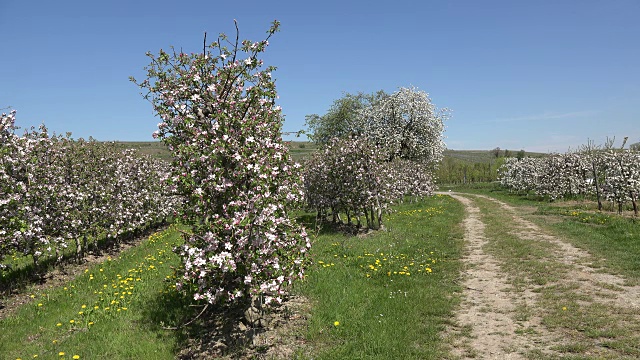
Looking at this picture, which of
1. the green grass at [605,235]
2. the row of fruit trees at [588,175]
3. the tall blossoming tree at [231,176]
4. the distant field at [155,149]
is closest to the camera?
the tall blossoming tree at [231,176]

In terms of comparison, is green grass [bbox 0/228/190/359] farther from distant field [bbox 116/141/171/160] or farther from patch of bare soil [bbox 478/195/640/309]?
patch of bare soil [bbox 478/195/640/309]

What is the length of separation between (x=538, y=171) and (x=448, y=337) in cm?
3743

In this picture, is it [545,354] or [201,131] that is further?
[201,131]

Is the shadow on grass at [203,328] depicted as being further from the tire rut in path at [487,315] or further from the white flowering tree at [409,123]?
the white flowering tree at [409,123]

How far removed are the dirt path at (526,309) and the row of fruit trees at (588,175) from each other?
42.1ft

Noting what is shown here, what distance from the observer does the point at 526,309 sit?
8375mm

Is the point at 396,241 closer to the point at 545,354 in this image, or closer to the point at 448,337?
the point at 448,337

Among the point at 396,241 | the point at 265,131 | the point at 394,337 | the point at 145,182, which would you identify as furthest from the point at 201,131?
the point at 145,182

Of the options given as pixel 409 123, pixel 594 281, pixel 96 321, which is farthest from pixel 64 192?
pixel 409 123

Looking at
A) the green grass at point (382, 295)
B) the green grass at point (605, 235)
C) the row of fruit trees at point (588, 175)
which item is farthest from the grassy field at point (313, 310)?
the row of fruit trees at point (588, 175)

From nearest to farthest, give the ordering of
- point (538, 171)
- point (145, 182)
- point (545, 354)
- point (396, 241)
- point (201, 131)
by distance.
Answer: point (545, 354)
point (201, 131)
point (396, 241)
point (145, 182)
point (538, 171)

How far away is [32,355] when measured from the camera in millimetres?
7414

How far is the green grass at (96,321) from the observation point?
289 inches

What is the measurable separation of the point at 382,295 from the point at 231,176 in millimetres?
5143
